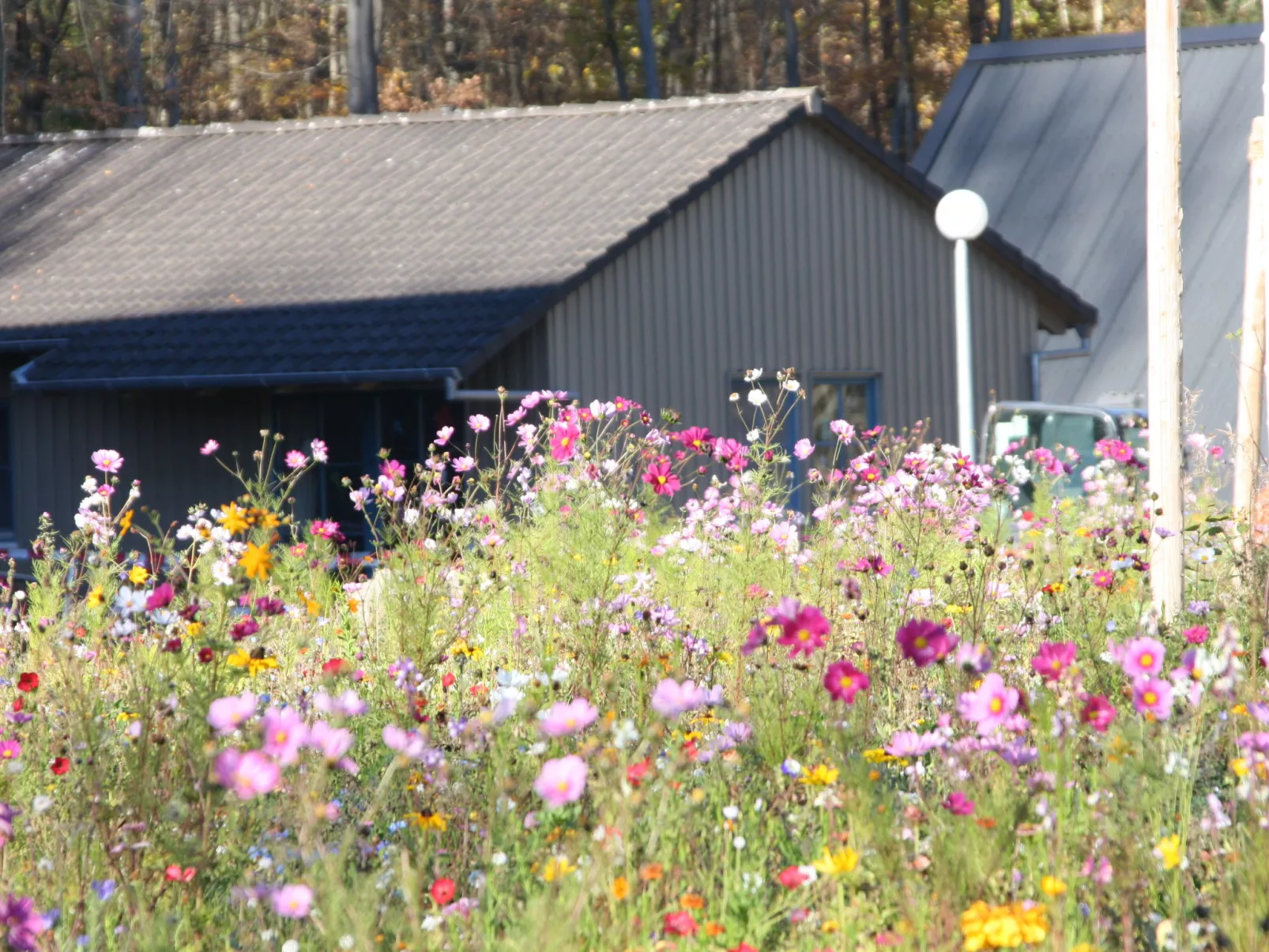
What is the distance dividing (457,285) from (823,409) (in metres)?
4.33

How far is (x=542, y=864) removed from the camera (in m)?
3.74

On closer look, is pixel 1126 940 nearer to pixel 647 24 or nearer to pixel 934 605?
Result: pixel 934 605

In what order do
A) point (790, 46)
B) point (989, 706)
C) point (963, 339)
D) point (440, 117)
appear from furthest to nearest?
1. point (790, 46)
2. point (440, 117)
3. point (963, 339)
4. point (989, 706)

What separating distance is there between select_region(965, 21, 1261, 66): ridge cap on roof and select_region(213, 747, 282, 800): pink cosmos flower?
22004 millimetres

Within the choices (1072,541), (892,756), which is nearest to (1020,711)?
(892,756)

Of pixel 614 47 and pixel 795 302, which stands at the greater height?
pixel 614 47

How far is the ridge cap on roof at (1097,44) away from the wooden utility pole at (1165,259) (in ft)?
55.1

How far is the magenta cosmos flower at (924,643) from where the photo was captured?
11.4 ft

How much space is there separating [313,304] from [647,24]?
779 inches

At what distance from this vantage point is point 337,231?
1636 cm

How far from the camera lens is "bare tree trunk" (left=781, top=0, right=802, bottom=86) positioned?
33.2m

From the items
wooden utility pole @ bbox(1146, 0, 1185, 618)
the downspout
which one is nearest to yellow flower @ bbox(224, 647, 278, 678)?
wooden utility pole @ bbox(1146, 0, 1185, 618)

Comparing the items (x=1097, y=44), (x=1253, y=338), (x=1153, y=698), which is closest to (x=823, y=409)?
(x=1253, y=338)

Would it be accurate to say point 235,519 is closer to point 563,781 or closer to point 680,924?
point 563,781
